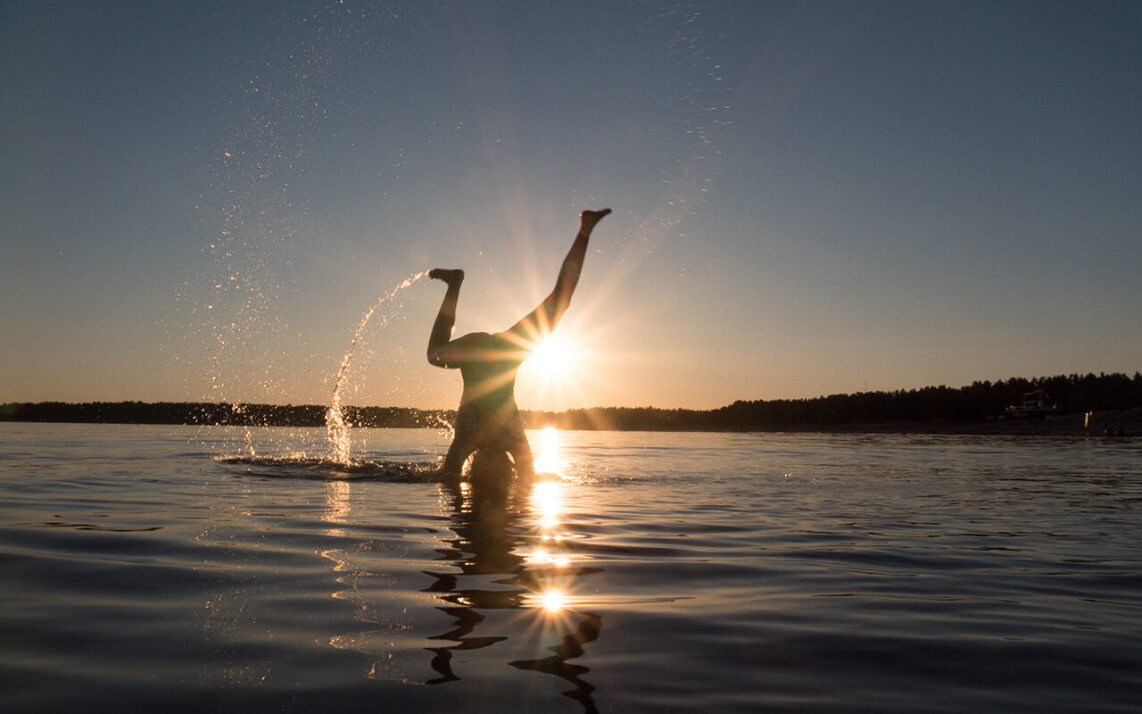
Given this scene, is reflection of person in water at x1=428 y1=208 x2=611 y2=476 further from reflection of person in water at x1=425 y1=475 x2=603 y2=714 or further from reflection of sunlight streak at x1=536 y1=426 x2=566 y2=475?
reflection of sunlight streak at x1=536 y1=426 x2=566 y2=475

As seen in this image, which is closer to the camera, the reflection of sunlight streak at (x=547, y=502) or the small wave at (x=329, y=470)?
the reflection of sunlight streak at (x=547, y=502)

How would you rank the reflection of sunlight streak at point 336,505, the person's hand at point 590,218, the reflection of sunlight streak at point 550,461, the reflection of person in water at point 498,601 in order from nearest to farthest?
1. the reflection of person in water at point 498,601
2. the reflection of sunlight streak at point 336,505
3. the person's hand at point 590,218
4. the reflection of sunlight streak at point 550,461

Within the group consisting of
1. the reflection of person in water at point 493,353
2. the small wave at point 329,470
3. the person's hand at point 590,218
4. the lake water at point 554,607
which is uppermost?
the person's hand at point 590,218

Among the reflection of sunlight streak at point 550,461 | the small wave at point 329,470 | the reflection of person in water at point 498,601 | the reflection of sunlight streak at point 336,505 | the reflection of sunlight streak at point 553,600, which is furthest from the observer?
the reflection of sunlight streak at point 550,461

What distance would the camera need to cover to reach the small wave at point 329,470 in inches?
481

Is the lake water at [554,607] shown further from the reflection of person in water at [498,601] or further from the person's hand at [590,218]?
the person's hand at [590,218]

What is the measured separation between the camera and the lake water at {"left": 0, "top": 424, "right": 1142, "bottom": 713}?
2773 millimetres

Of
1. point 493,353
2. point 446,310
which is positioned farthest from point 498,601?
point 446,310

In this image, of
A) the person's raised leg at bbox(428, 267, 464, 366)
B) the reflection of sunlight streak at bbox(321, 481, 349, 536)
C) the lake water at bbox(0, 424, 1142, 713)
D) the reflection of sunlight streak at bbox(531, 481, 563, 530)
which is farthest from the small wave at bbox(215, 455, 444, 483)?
the lake water at bbox(0, 424, 1142, 713)

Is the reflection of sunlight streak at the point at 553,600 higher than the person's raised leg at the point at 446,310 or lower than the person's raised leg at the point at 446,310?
lower

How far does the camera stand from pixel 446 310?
1110cm

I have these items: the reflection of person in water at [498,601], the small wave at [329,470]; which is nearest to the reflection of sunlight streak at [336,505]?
the small wave at [329,470]

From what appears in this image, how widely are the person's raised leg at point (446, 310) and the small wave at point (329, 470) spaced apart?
2387 mm

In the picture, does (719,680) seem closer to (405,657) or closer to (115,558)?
(405,657)
